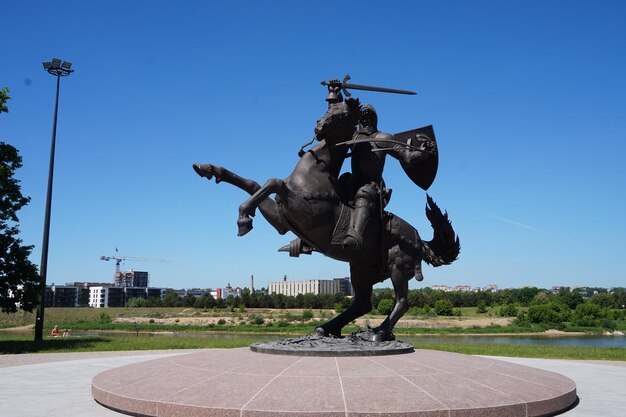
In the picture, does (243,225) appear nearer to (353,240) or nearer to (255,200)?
(255,200)

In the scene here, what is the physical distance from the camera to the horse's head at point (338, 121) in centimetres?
979

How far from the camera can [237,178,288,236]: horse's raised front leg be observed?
8711 mm

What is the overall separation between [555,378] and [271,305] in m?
70.0

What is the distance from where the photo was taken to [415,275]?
1044 cm

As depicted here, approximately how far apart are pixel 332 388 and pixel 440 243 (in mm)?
4934

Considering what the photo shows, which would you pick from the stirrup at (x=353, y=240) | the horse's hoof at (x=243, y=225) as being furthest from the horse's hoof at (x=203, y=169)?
the stirrup at (x=353, y=240)

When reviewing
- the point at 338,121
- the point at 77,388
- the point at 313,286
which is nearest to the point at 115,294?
the point at 313,286

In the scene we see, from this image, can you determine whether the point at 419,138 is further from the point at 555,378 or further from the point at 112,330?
the point at 112,330

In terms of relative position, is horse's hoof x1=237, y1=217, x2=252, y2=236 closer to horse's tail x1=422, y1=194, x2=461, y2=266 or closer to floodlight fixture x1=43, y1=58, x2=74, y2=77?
horse's tail x1=422, y1=194, x2=461, y2=266

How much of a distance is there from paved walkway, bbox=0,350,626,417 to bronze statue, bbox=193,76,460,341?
11.2 feet

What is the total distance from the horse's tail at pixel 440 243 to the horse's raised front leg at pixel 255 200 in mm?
3437

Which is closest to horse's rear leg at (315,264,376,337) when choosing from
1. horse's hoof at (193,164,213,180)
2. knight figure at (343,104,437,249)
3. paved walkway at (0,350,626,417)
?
knight figure at (343,104,437,249)

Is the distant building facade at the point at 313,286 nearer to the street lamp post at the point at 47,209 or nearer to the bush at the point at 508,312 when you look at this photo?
the bush at the point at 508,312

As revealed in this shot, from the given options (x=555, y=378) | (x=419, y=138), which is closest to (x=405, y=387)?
(x=555, y=378)
